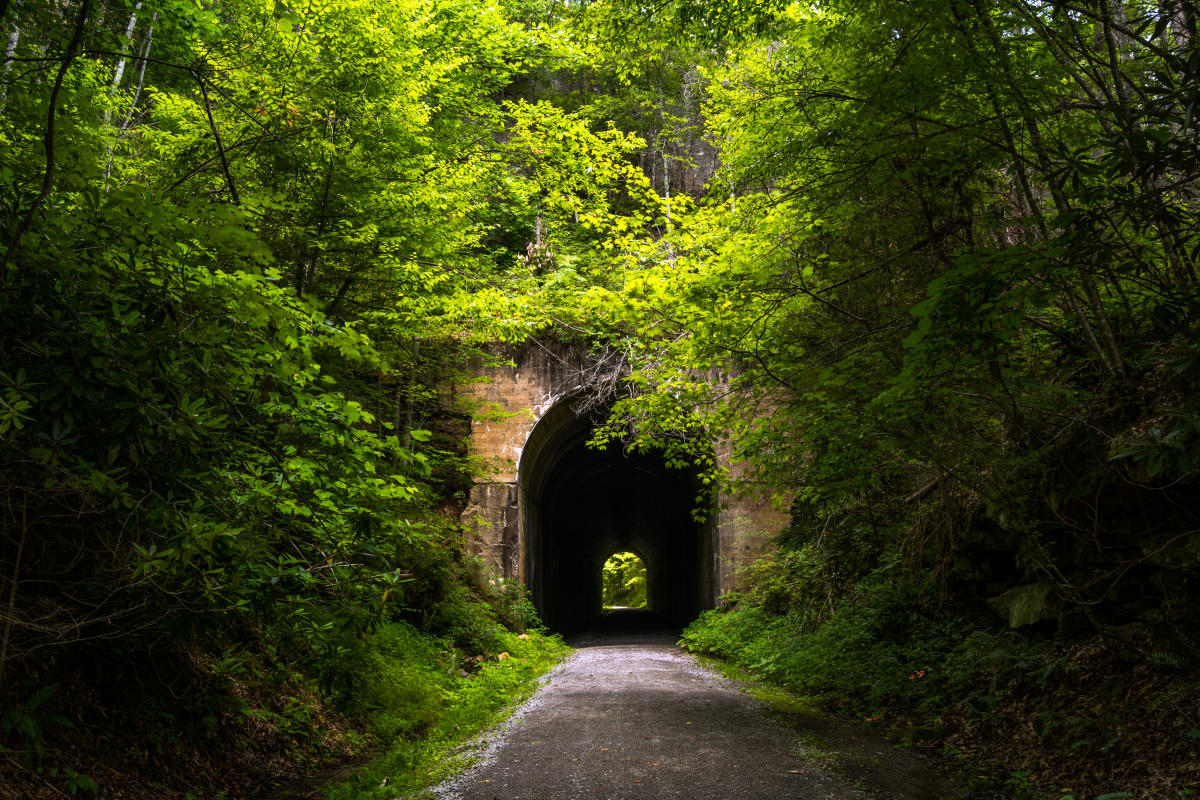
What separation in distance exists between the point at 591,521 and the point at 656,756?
2454 centimetres

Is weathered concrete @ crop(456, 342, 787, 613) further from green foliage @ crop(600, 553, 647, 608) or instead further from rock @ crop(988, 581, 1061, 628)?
green foliage @ crop(600, 553, 647, 608)

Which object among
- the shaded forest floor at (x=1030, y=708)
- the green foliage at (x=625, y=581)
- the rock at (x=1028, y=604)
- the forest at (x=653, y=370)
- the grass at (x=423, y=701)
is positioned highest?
the forest at (x=653, y=370)

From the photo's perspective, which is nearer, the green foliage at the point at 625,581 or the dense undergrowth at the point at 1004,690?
the dense undergrowth at the point at 1004,690

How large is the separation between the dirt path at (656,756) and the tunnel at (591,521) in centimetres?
753

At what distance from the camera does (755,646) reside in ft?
33.8

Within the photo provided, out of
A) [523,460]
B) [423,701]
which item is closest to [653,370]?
[423,701]

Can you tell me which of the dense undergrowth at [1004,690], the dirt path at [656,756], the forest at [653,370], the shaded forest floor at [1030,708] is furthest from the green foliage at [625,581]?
the shaded forest floor at [1030,708]

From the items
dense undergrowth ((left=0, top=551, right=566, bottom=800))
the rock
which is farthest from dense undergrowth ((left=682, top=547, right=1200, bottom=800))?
dense undergrowth ((left=0, top=551, right=566, bottom=800))

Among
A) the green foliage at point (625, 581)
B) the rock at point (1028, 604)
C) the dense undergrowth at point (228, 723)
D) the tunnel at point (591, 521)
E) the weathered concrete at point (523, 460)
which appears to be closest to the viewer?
the dense undergrowth at point (228, 723)

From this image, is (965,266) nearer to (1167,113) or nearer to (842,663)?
(1167,113)

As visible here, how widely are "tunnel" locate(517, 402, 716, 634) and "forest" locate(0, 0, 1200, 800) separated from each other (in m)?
6.04

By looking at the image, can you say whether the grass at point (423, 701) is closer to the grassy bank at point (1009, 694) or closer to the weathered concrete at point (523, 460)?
the weathered concrete at point (523, 460)

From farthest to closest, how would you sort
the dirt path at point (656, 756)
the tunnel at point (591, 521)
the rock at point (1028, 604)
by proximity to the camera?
the tunnel at point (591, 521), the rock at point (1028, 604), the dirt path at point (656, 756)

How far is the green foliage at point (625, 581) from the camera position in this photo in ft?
174
